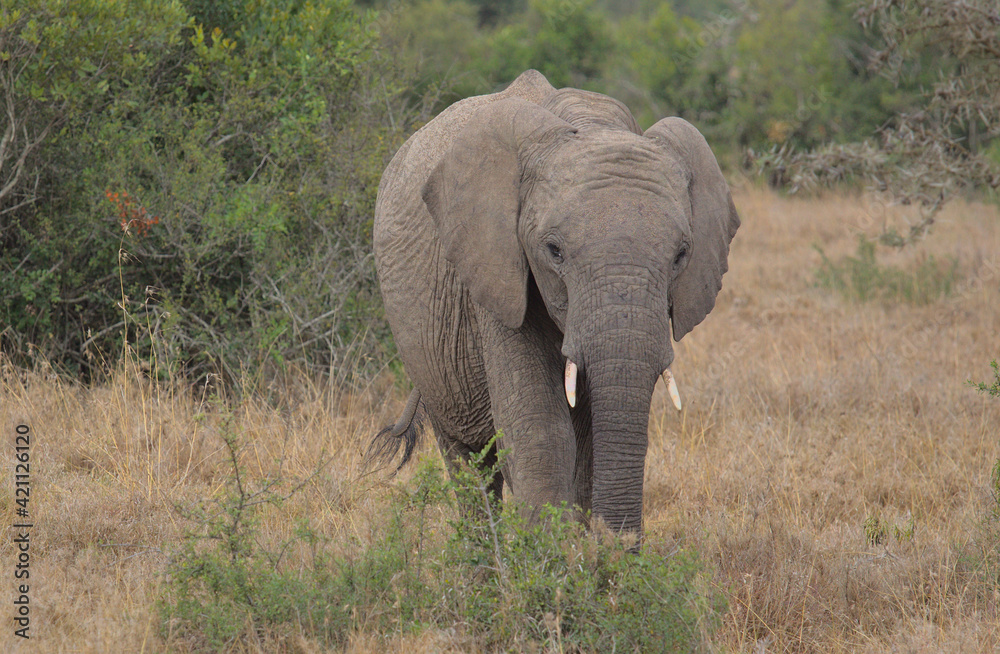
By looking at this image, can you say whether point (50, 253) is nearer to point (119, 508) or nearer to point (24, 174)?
point (24, 174)

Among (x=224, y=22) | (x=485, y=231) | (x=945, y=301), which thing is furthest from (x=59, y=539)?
(x=945, y=301)

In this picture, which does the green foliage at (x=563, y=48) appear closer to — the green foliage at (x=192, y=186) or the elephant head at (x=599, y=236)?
the green foliage at (x=192, y=186)

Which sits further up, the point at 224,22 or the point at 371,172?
the point at 224,22

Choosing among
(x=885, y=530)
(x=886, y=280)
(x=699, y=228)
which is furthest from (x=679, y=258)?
(x=886, y=280)

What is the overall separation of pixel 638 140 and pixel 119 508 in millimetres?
2936

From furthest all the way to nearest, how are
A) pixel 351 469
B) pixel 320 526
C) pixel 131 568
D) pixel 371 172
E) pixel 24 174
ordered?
pixel 371 172, pixel 24 174, pixel 351 469, pixel 320 526, pixel 131 568

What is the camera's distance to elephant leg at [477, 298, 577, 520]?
3.82 m

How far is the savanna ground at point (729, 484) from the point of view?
3852mm

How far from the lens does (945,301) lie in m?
9.67

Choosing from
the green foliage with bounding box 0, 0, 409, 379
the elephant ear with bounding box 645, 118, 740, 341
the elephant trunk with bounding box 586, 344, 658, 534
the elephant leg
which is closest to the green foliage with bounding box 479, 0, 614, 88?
the green foliage with bounding box 0, 0, 409, 379

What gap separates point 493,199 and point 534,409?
778mm

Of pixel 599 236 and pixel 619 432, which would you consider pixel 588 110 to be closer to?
pixel 599 236

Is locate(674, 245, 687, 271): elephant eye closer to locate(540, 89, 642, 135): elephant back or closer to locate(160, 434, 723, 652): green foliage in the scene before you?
locate(540, 89, 642, 135): elephant back

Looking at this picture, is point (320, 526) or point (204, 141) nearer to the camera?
point (320, 526)
